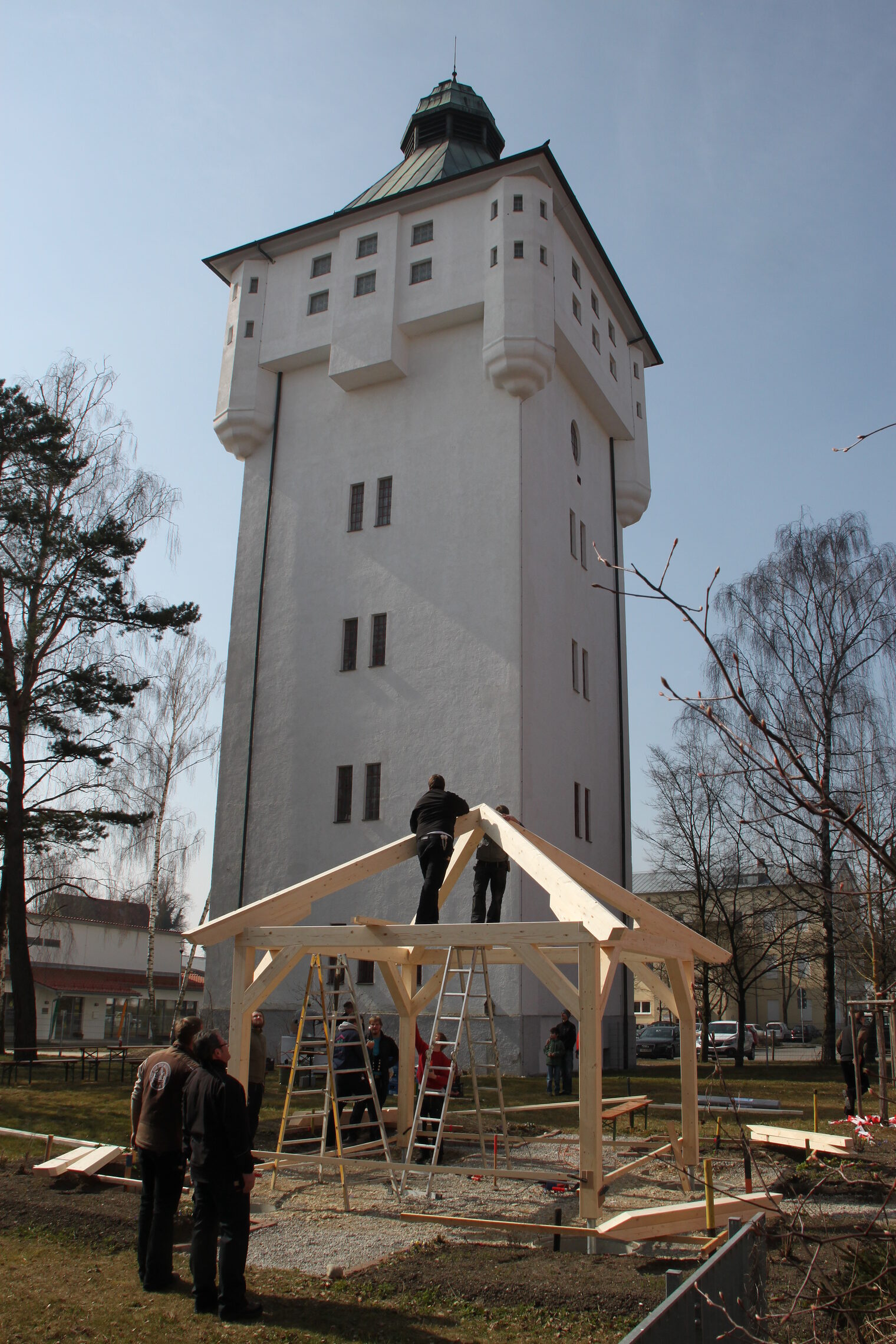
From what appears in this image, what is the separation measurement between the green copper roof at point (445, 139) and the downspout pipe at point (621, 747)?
1051cm

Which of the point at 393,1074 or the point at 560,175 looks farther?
the point at 560,175

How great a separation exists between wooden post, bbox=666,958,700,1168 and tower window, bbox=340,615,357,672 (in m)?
16.6

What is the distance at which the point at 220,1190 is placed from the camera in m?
6.74

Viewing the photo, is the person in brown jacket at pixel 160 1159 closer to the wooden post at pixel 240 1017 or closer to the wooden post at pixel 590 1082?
the wooden post at pixel 240 1017

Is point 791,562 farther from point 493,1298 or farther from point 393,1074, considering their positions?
point 493,1298

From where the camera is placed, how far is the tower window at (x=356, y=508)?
28.5 meters

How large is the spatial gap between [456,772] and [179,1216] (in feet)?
52.6

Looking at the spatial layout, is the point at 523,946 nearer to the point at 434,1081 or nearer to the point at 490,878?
the point at 434,1081

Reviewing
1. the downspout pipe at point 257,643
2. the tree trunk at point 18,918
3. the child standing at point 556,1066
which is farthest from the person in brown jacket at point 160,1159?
the downspout pipe at point 257,643

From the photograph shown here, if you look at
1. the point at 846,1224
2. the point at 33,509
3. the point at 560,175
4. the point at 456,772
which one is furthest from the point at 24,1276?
the point at 560,175

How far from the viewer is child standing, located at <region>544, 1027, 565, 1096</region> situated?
18844mm

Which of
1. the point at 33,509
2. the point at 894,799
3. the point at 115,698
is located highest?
the point at 33,509

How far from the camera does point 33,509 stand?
25047 millimetres

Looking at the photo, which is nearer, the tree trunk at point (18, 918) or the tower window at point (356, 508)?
the tree trunk at point (18, 918)
